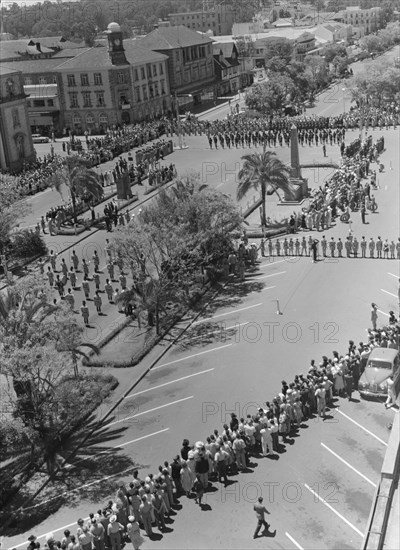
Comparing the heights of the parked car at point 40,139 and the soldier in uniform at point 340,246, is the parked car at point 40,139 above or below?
below

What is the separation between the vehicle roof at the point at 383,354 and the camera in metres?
24.0

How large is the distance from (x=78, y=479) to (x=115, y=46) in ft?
209

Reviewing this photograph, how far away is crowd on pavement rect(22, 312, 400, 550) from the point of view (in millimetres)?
17484

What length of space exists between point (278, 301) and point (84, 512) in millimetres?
14014

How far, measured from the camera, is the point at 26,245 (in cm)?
3984

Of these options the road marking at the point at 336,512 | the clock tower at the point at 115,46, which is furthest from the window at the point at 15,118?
the road marking at the point at 336,512

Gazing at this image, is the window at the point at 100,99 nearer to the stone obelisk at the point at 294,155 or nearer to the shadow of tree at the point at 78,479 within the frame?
the stone obelisk at the point at 294,155

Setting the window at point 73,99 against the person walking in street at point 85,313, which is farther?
the window at point 73,99

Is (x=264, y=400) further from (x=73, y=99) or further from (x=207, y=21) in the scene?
(x=207, y=21)

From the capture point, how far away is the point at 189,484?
19.3m

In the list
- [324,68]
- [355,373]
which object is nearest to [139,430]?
[355,373]

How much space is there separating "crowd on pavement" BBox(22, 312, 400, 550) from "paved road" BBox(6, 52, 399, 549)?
0.39 m

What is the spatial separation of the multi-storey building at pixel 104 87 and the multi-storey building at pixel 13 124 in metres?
14.6

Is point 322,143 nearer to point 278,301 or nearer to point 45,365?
point 278,301
